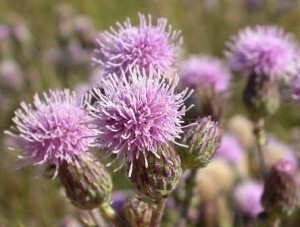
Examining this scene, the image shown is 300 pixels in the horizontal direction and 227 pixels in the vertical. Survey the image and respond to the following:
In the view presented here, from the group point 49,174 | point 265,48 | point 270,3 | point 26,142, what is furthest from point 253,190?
point 270,3

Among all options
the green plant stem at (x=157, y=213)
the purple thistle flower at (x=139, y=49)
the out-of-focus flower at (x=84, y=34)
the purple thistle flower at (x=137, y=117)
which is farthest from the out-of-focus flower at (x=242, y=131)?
the purple thistle flower at (x=137, y=117)

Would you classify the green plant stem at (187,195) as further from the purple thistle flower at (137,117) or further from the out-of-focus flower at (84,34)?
the out-of-focus flower at (84,34)

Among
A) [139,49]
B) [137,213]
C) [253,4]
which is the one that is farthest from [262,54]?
[253,4]

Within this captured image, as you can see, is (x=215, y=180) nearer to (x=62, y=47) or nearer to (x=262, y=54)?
(x=262, y=54)

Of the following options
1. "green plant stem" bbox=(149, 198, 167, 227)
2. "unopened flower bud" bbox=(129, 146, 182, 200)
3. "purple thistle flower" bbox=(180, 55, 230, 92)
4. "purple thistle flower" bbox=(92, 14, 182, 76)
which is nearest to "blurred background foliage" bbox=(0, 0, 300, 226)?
"purple thistle flower" bbox=(180, 55, 230, 92)

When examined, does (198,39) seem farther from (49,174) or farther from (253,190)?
(49,174)
